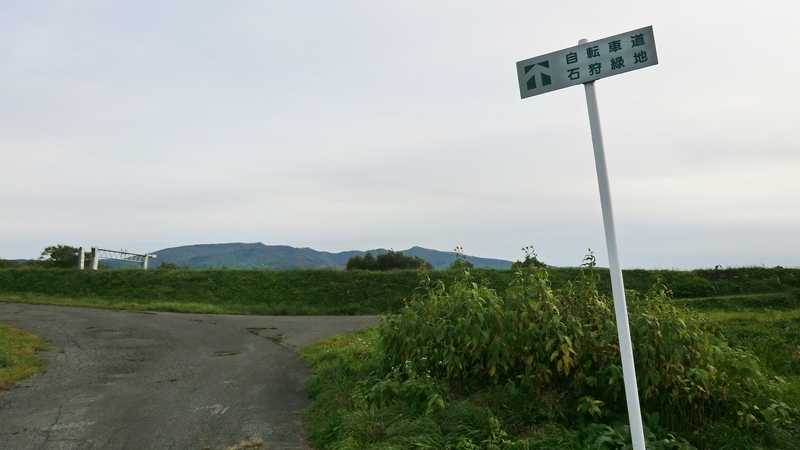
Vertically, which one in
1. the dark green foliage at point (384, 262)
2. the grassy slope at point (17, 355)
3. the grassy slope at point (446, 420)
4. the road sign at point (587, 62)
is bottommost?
the grassy slope at point (446, 420)

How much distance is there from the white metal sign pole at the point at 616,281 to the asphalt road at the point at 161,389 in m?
3.39

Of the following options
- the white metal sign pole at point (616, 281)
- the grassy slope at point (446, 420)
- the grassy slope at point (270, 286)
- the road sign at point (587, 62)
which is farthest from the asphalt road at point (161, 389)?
the grassy slope at point (270, 286)

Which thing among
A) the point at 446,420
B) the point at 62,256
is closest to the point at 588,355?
the point at 446,420

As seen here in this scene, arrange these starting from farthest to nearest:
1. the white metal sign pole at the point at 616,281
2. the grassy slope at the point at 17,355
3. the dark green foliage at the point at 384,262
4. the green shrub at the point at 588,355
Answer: the dark green foliage at the point at 384,262 → the grassy slope at the point at 17,355 → the green shrub at the point at 588,355 → the white metal sign pole at the point at 616,281

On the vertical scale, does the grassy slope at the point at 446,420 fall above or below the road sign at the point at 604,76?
below

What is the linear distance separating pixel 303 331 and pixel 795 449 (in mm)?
11267

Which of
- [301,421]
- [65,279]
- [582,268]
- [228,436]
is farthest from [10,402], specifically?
[65,279]

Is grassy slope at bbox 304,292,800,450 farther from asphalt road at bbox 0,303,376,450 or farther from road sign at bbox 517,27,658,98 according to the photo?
road sign at bbox 517,27,658,98

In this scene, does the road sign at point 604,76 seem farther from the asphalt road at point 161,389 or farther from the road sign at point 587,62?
the asphalt road at point 161,389

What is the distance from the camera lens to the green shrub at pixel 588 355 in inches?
203

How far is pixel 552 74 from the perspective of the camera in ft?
12.4

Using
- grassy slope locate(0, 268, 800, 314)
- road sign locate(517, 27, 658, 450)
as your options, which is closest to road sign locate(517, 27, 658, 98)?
road sign locate(517, 27, 658, 450)

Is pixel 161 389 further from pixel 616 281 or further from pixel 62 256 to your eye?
pixel 62 256

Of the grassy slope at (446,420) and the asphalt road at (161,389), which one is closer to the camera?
the grassy slope at (446,420)
